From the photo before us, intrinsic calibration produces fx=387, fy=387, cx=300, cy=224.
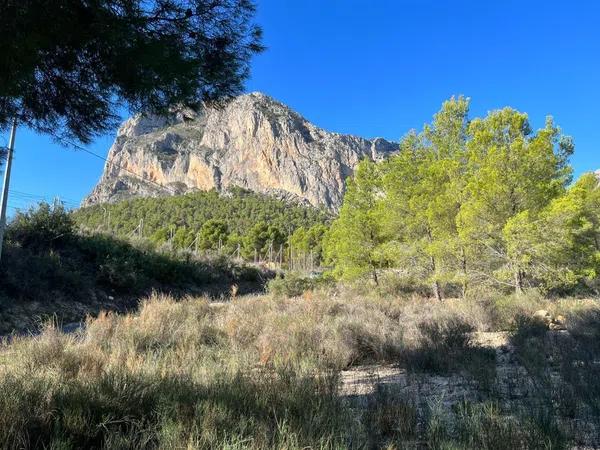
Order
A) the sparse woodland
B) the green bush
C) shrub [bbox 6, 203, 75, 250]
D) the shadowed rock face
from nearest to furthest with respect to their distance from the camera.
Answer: the sparse woodland, shrub [bbox 6, 203, 75, 250], the green bush, the shadowed rock face

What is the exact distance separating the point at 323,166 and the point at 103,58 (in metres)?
127

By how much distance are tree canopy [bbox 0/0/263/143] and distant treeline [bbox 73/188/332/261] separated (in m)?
41.5

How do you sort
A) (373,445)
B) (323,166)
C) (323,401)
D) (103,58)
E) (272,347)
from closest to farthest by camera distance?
(373,445) → (323,401) → (103,58) → (272,347) → (323,166)

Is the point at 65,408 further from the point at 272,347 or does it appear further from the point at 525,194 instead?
the point at 525,194

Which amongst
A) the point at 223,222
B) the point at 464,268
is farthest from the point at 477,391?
the point at 223,222

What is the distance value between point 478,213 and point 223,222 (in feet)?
174

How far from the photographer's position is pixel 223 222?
63.2 meters

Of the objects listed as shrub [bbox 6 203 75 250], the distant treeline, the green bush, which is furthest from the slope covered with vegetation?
the distant treeline

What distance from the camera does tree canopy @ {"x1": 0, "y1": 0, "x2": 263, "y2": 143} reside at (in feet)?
8.70

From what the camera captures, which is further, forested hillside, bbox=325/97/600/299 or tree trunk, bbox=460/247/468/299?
tree trunk, bbox=460/247/468/299

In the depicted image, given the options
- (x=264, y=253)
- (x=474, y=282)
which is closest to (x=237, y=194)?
(x=264, y=253)

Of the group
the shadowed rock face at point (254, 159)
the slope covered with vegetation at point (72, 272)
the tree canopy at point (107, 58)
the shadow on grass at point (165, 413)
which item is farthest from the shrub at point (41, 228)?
the shadowed rock face at point (254, 159)

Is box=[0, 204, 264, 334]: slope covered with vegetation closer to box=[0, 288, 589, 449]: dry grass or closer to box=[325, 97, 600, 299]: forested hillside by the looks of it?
box=[0, 288, 589, 449]: dry grass

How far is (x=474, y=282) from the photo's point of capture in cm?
1462
